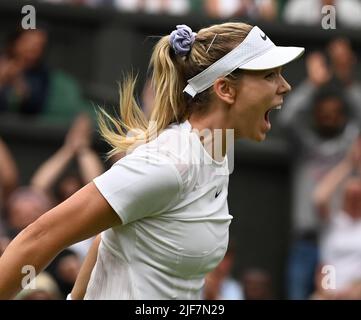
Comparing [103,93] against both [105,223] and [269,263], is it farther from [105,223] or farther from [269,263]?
[105,223]

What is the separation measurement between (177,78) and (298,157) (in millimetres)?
4334

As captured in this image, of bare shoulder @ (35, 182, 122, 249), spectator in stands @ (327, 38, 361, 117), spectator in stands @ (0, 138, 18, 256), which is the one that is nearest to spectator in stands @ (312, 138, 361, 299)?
spectator in stands @ (327, 38, 361, 117)

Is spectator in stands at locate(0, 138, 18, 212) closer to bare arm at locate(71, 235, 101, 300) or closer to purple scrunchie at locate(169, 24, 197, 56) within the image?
bare arm at locate(71, 235, 101, 300)

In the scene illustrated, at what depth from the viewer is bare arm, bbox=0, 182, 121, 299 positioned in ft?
10.5

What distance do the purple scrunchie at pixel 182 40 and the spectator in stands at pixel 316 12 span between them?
16.0 feet

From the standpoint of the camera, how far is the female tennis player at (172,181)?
3225mm

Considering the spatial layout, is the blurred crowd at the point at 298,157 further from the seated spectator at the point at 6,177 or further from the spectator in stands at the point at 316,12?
the spectator in stands at the point at 316,12

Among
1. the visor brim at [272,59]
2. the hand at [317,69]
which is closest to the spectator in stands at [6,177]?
the hand at [317,69]

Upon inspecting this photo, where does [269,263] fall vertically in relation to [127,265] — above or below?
below

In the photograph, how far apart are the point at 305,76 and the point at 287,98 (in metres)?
0.35

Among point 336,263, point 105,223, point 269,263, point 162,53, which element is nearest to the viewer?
point 105,223

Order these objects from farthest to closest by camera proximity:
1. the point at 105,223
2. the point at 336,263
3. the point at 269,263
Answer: the point at 269,263, the point at 336,263, the point at 105,223
